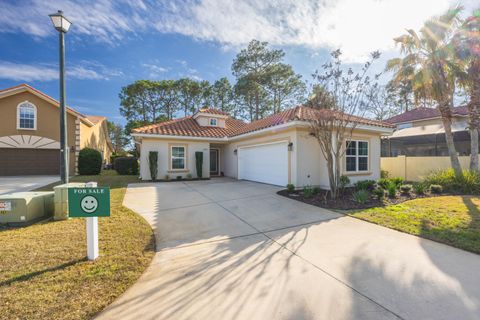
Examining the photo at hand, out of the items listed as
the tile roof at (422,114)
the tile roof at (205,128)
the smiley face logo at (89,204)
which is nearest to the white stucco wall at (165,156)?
the tile roof at (205,128)

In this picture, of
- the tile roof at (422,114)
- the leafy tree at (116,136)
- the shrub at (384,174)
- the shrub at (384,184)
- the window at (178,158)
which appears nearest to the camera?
the shrub at (384,184)

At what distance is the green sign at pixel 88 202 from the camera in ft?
10.8

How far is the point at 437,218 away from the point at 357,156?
5.58 metres

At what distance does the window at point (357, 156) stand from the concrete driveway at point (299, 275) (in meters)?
5.83

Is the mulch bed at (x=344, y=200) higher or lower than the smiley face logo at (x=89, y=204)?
lower

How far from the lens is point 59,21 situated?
250 inches

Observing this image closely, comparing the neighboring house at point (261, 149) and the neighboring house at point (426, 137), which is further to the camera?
the neighboring house at point (426, 137)

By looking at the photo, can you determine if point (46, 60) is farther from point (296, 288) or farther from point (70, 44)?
point (296, 288)

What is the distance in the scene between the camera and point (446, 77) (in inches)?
396

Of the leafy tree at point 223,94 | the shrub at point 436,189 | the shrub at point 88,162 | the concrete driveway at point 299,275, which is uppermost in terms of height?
the leafy tree at point 223,94

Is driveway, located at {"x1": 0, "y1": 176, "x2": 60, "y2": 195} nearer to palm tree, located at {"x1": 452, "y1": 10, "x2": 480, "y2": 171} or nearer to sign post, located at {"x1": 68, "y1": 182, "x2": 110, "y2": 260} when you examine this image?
sign post, located at {"x1": 68, "y1": 182, "x2": 110, "y2": 260}

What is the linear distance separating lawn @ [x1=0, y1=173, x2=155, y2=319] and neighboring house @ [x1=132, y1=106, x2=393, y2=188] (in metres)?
7.05

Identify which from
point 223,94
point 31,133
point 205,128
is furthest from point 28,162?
point 223,94

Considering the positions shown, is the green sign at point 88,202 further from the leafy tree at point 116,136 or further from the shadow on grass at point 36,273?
the leafy tree at point 116,136
